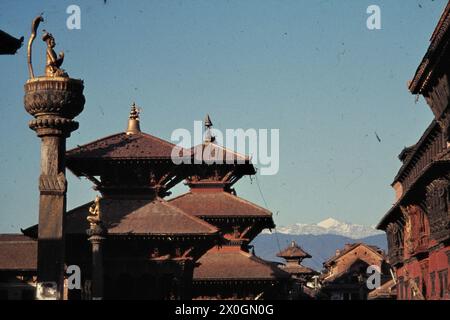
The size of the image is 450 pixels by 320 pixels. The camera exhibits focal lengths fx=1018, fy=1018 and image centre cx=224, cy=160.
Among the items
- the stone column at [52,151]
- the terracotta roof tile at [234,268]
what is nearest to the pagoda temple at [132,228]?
the stone column at [52,151]

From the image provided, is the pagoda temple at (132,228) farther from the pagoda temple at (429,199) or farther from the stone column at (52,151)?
the pagoda temple at (429,199)

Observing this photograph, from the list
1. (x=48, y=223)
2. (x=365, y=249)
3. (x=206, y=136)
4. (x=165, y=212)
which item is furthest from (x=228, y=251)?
(x=365, y=249)

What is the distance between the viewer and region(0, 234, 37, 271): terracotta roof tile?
5779 centimetres

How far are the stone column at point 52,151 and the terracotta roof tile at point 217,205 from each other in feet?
80.2

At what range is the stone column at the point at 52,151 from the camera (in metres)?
36.7

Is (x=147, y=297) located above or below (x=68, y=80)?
below

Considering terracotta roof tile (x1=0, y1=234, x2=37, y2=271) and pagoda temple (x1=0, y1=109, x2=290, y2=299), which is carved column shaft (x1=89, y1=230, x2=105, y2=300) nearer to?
pagoda temple (x1=0, y1=109, x2=290, y2=299)

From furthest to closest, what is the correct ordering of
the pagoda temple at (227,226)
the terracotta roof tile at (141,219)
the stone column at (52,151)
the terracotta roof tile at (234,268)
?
the pagoda temple at (227,226) → the terracotta roof tile at (234,268) → the terracotta roof tile at (141,219) → the stone column at (52,151)

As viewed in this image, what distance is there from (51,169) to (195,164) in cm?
2569

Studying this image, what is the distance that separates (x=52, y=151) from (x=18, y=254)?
2353 centimetres

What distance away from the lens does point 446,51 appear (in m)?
36.6

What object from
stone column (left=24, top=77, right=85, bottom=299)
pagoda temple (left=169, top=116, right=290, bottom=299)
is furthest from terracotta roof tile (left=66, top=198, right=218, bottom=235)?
pagoda temple (left=169, top=116, right=290, bottom=299)
